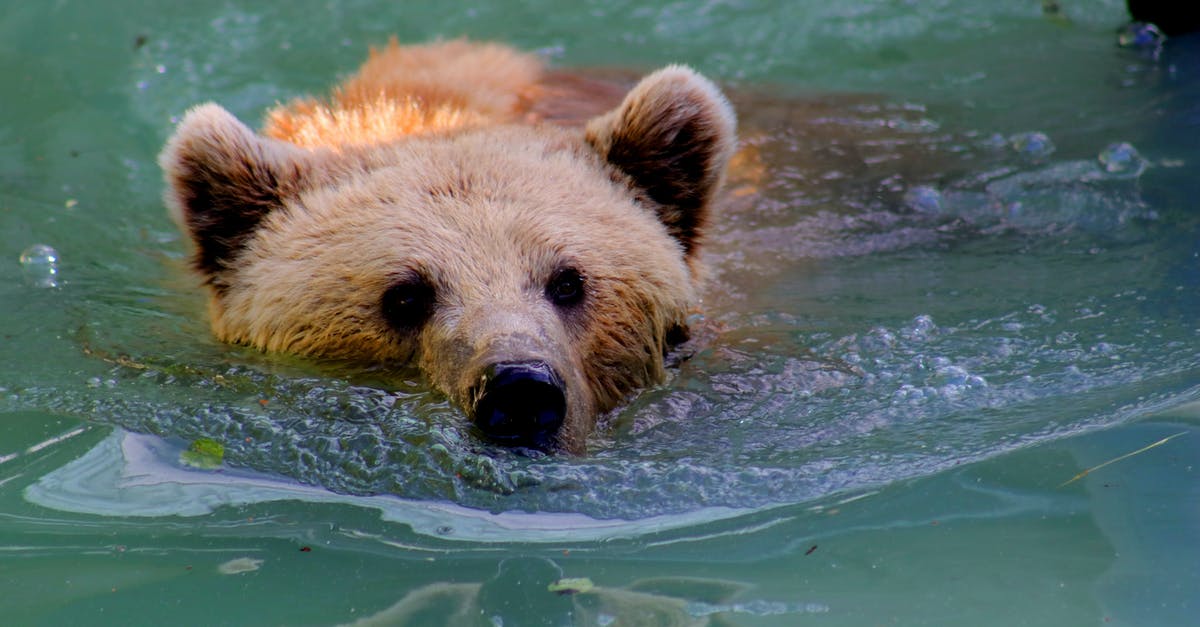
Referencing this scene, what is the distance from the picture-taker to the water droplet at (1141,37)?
7.64 meters

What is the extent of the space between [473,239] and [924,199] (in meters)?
2.79

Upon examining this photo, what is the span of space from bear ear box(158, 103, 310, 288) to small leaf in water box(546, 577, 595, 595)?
80.8 inches

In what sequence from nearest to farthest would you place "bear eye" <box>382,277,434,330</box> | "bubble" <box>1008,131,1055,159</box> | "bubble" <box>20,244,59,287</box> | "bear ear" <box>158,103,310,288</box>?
"bear eye" <box>382,277,434,330</box> < "bear ear" <box>158,103,310,288</box> < "bubble" <box>20,244,59,287</box> < "bubble" <box>1008,131,1055,159</box>

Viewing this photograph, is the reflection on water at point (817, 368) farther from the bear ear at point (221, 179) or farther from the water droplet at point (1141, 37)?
the water droplet at point (1141, 37)

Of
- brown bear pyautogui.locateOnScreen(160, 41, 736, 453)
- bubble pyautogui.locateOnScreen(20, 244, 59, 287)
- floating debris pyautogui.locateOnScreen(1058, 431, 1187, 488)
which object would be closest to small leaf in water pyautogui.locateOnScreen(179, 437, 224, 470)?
brown bear pyautogui.locateOnScreen(160, 41, 736, 453)

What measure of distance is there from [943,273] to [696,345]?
133 cm

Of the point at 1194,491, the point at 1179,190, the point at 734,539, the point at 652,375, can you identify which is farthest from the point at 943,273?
the point at 734,539

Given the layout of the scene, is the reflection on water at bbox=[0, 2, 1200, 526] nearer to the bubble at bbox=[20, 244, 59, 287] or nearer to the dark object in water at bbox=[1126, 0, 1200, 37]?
the bubble at bbox=[20, 244, 59, 287]

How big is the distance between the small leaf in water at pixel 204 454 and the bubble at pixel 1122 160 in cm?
438

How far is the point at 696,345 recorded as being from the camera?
14.9ft

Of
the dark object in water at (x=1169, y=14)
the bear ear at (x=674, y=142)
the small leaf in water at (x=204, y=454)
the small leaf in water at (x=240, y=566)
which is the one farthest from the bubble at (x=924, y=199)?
the small leaf in water at (x=240, y=566)

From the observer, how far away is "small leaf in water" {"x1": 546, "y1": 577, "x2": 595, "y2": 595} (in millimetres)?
2799

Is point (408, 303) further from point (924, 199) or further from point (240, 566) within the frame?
point (924, 199)

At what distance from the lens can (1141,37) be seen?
7.71 m
